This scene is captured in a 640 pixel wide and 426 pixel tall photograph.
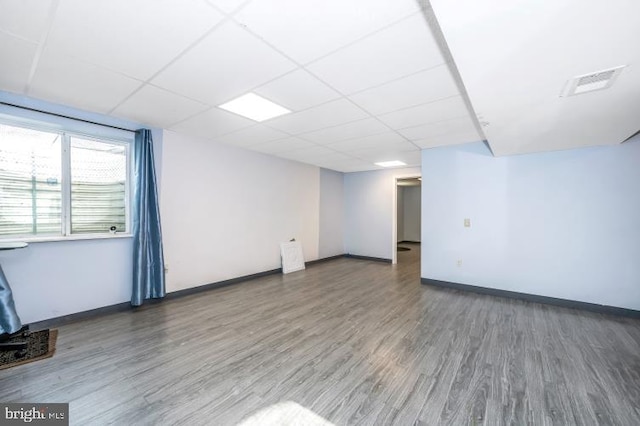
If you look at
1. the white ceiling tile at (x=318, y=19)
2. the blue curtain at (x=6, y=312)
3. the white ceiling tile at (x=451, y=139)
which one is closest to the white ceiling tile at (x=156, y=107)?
the white ceiling tile at (x=318, y=19)

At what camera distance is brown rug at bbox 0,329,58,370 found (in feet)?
6.98

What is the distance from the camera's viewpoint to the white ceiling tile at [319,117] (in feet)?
9.14

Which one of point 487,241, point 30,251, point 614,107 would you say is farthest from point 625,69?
point 30,251

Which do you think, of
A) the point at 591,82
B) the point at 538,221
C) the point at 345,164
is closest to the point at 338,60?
the point at 591,82

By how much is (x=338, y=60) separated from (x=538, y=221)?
382cm

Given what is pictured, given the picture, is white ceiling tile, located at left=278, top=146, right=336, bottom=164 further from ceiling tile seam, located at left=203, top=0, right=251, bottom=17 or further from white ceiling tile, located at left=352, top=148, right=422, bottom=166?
ceiling tile seam, located at left=203, top=0, right=251, bottom=17

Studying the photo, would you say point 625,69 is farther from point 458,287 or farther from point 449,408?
point 458,287

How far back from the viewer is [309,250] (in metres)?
6.26

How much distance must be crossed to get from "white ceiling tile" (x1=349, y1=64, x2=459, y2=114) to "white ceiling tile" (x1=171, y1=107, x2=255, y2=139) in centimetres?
153

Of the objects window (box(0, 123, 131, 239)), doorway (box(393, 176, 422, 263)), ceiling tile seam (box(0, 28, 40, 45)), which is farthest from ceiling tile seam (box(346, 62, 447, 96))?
doorway (box(393, 176, 422, 263))

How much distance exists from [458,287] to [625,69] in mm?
3524

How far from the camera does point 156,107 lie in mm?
2885

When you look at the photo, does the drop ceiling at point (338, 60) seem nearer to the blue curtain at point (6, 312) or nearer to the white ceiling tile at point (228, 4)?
the white ceiling tile at point (228, 4)

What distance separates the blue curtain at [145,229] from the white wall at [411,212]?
9.19 metres
